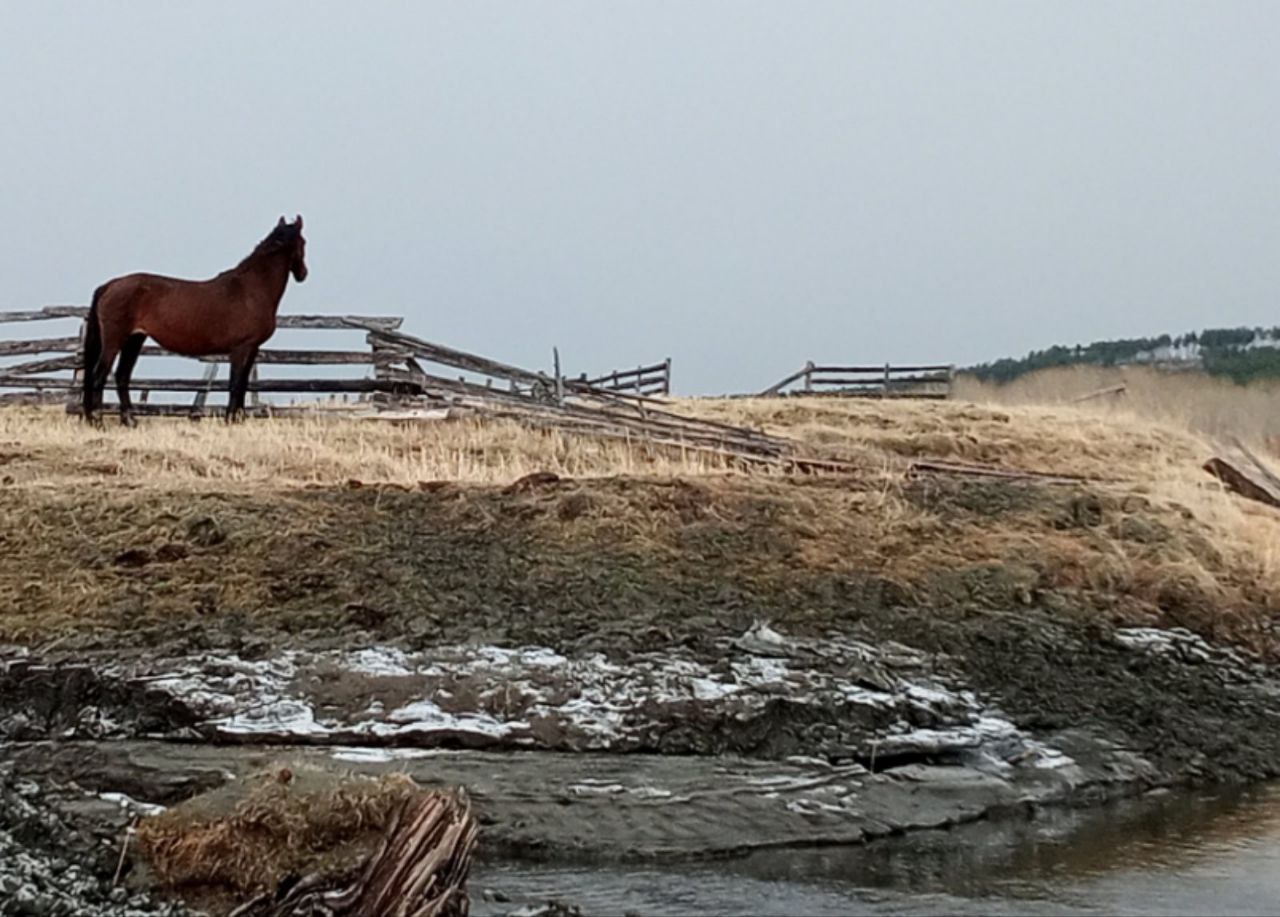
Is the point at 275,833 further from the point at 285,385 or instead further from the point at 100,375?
the point at 285,385

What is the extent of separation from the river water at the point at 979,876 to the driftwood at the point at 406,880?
0.66 m

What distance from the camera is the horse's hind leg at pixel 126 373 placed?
16906mm

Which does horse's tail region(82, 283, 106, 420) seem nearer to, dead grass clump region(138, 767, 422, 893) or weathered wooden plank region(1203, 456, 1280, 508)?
dead grass clump region(138, 767, 422, 893)

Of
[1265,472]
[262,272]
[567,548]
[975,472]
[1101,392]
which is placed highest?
[262,272]

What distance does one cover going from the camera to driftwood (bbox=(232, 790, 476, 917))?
512 cm

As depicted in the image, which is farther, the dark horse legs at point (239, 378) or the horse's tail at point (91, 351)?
the dark horse legs at point (239, 378)

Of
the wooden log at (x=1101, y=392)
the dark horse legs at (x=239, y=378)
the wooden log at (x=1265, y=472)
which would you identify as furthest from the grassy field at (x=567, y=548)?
the wooden log at (x=1101, y=392)

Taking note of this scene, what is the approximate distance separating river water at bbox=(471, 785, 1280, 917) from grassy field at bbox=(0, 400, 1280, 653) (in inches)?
99.9

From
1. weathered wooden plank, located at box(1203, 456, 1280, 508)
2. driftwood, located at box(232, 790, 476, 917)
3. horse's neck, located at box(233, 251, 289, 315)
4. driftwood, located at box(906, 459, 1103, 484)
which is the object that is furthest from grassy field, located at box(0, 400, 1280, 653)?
driftwood, located at box(232, 790, 476, 917)

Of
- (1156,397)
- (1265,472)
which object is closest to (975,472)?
(1265,472)

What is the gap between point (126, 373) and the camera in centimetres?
1703

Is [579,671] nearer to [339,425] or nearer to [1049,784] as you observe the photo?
[1049,784]

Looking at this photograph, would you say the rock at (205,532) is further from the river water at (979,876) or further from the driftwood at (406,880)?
the driftwood at (406,880)

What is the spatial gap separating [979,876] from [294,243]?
40.0ft
